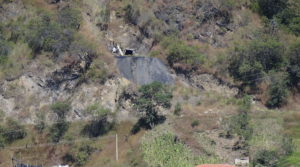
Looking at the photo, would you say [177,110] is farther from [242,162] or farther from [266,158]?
[266,158]

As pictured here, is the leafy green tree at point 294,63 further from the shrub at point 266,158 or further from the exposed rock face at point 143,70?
the shrub at point 266,158

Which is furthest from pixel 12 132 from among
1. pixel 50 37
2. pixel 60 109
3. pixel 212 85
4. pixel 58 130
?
pixel 212 85

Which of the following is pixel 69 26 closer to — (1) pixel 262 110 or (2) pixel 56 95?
(2) pixel 56 95

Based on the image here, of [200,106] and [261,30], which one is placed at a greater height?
[261,30]

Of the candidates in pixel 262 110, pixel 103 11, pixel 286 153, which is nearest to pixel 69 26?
pixel 103 11

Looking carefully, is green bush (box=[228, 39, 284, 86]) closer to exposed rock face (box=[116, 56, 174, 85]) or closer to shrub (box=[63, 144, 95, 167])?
exposed rock face (box=[116, 56, 174, 85])

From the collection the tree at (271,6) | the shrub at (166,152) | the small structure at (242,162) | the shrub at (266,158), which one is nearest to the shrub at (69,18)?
the shrub at (166,152)
